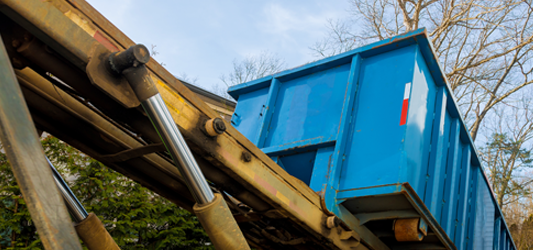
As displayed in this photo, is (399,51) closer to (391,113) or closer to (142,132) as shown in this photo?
(391,113)

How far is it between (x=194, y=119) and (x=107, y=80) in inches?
19.8

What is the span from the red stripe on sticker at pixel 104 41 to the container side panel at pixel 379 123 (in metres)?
2.02

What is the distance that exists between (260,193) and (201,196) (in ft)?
2.37

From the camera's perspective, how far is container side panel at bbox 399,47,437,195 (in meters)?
3.12

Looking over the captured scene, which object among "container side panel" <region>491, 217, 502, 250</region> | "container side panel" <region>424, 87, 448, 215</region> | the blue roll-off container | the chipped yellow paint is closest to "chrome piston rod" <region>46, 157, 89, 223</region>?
the chipped yellow paint

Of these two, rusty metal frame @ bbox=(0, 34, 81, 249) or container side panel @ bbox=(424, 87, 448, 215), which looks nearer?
rusty metal frame @ bbox=(0, 34, 81, 249)

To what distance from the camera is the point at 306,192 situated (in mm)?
2791

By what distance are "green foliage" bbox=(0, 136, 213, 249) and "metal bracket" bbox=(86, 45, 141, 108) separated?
362cm

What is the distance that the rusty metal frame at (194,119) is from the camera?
149 cm

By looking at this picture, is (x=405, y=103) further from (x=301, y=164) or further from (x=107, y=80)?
(x=107, y=80)

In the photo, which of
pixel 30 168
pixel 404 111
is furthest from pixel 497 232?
pixel 30 168

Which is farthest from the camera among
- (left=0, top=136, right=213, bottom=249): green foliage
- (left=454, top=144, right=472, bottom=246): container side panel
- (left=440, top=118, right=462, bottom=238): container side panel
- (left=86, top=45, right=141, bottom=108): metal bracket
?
(left=0, top=136, right=213, bottom=249): green foliage

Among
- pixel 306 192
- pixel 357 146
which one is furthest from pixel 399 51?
pixel 306 192

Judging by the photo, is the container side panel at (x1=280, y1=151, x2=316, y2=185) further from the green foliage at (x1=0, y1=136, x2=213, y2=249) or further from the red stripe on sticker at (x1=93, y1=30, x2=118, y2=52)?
the green foliage at (x1=0, y1=136, x2=213, y2=249)
